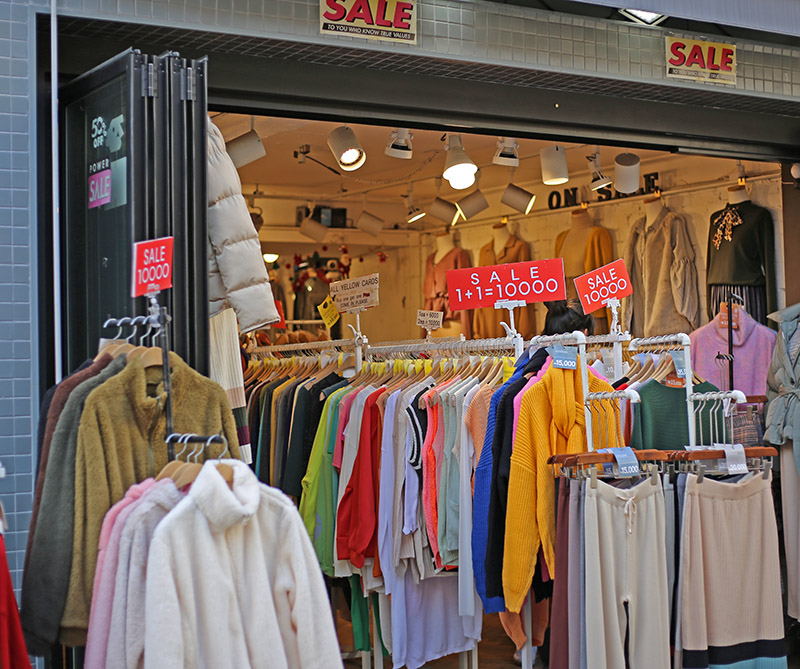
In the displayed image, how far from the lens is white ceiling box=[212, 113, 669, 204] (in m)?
6.92

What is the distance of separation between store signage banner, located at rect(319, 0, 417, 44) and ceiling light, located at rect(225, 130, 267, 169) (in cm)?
166

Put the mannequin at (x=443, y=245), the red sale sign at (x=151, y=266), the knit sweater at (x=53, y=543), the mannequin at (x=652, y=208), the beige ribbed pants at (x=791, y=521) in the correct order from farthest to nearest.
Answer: the mannequin at (x=443, y=245) → the mannequin at (x=652, y=208) → the beige ribbed pants at (x=791, y=521) → the red sale sign at (x=151, y=266) → the knit sweater at (x=53, y=543)

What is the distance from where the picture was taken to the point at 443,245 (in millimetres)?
10219

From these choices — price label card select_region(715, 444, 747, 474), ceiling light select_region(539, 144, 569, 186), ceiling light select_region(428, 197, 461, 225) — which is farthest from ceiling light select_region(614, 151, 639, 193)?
price label card select_region(715, 444, 747, 474)

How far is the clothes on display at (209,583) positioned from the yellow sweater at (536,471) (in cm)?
133

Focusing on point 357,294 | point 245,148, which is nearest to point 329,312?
point 357,294

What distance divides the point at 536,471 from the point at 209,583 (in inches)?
65.3

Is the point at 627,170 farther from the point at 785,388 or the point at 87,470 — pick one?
the point at 87,470

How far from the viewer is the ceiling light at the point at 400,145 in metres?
5.89

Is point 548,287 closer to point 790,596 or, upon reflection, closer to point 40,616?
point 790,596

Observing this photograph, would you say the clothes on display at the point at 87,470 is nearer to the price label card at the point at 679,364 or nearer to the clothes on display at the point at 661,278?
the price label card at the point at 679,364

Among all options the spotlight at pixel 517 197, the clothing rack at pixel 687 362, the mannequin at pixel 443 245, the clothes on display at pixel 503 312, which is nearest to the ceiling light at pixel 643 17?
the clothing rack at pixel 687 362

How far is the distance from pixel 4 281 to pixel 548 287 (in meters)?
2.22

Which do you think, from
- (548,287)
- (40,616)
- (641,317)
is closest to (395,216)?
(641,317)
